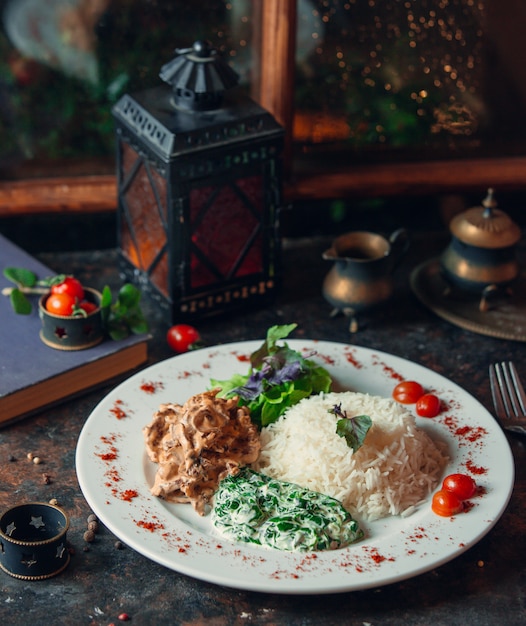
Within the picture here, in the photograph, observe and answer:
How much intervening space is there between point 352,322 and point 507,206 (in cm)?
82

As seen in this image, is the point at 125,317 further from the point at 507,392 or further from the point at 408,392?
the point at 507,392

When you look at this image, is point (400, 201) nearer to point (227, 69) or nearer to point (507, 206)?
point (507, 206)

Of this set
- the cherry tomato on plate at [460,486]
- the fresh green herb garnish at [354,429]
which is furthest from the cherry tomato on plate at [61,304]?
the cherry tomato on plate at [460,486]

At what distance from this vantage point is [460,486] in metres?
1.83

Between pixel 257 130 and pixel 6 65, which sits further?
pixel 6 65

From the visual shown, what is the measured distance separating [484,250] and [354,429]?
83 centimetres

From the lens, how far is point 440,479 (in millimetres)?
1914

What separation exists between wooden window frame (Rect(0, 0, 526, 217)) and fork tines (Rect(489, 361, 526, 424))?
73 centimetres

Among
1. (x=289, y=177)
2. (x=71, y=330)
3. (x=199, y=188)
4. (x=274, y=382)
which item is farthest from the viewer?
(x=289, y=177)

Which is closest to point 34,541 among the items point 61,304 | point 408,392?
point 61,304

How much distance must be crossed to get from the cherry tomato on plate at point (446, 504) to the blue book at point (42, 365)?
2.70 ft

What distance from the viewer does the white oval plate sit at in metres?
1.65

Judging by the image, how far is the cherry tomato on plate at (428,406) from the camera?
2.08 m

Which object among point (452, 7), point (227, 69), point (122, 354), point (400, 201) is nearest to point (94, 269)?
point (122, 354)
